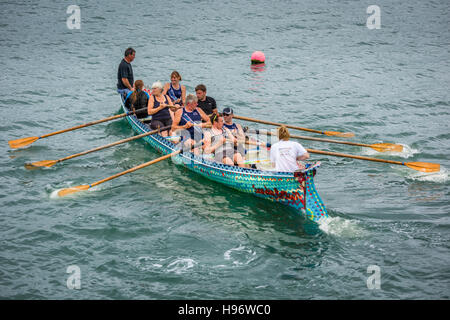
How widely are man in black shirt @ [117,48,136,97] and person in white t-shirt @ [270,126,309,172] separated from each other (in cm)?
847

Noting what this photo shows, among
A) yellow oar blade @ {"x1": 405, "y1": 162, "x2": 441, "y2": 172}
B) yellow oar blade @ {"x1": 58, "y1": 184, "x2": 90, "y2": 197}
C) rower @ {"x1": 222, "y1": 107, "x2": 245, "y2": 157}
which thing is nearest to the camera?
yellow oar blade @ {"x1": 58, "y1": 184, "x2": 90, "y2": 197}

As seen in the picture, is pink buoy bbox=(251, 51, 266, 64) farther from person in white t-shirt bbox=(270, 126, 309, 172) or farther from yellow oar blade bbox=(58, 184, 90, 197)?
yellow oar blade bbox=(58, 184, 90, 197)

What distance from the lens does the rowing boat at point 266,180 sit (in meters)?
13.1

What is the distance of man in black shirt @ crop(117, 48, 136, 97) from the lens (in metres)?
19.5

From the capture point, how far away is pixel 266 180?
46.0 ft

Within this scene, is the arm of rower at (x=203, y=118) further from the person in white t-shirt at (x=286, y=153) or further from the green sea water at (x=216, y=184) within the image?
the person in white t-shirt at (x=286, y=153)

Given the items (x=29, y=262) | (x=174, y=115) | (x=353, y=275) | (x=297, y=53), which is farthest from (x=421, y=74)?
(x=29, y=262)

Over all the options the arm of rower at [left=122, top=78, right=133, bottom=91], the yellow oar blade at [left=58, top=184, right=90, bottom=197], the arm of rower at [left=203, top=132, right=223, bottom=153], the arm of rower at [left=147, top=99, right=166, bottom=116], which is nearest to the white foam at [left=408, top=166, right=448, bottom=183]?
the arm of rower at [left=203, top=132, right=223, bottom=153]

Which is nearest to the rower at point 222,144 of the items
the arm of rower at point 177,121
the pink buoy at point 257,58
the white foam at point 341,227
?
the arm of rower at point 177,121

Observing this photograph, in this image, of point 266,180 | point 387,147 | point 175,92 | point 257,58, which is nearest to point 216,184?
point 266,180

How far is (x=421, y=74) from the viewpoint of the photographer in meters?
27.0

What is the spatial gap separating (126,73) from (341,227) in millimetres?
10617
